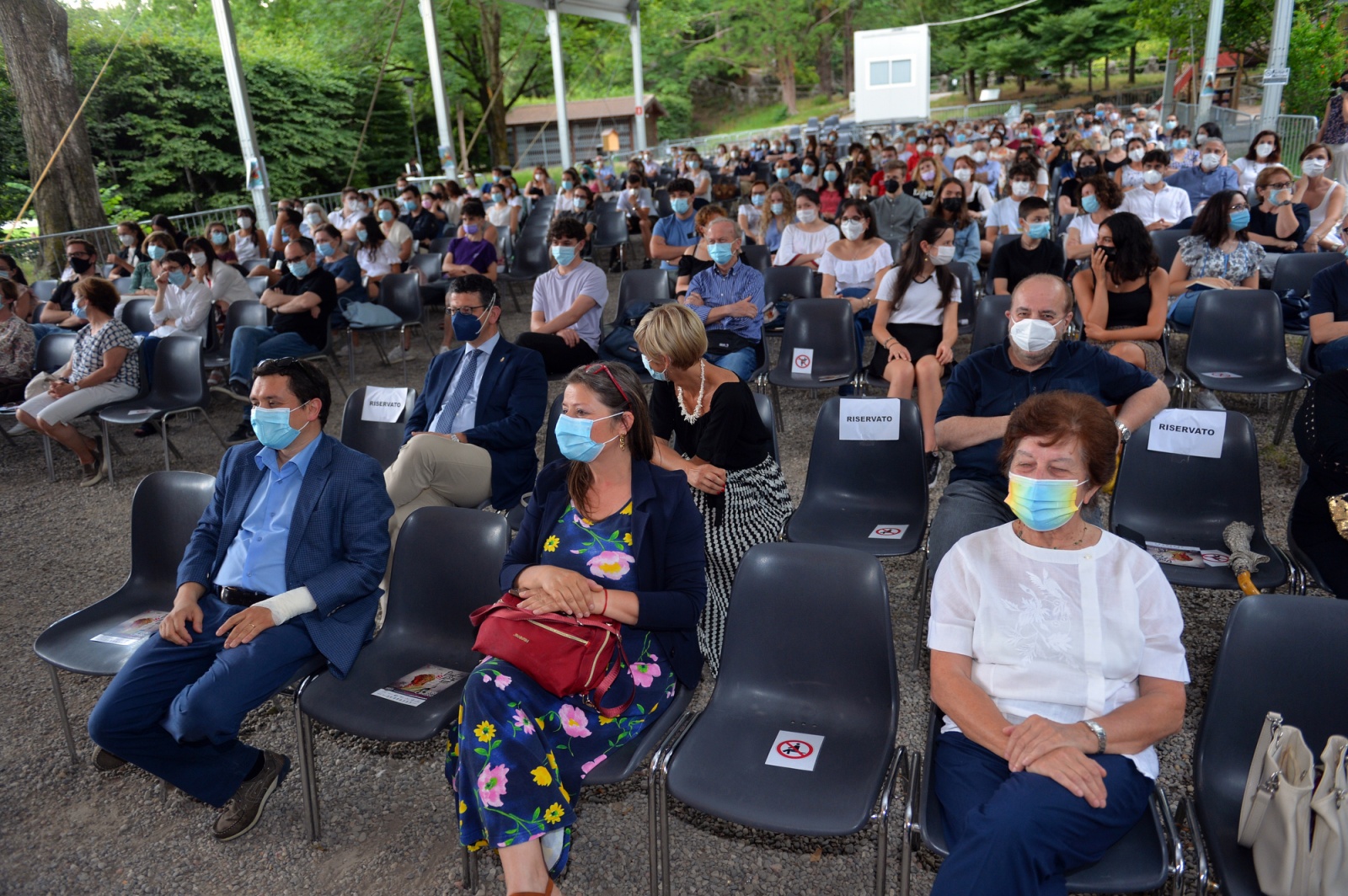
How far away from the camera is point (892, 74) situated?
30.6 metres

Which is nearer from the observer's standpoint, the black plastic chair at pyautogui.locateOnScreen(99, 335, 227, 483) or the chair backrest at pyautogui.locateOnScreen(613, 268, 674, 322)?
the black plastic chair at pyautogui.locateOnScreen(99, 335, 227, 483)

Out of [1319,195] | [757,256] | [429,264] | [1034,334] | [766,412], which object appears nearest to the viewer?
[1034,334]

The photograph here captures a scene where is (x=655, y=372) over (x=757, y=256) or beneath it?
beneath

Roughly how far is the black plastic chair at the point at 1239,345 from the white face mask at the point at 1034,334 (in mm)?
2099

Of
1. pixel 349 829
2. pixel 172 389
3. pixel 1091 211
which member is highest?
pixel 1091 211

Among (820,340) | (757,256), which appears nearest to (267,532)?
(820,340)

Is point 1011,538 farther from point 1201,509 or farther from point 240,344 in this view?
point 240,344

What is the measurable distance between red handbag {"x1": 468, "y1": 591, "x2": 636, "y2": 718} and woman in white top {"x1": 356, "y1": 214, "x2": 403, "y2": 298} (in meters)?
6.99

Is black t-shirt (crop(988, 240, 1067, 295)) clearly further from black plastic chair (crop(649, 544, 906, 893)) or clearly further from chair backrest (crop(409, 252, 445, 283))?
chair backrest (crop(409, 252, 445, 283))

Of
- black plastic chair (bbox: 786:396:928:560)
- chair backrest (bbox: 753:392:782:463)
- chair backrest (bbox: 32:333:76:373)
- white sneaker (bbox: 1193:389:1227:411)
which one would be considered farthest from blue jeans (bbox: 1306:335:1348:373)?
chair backrest (bbox: 32:333:76:373)

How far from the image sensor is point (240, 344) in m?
6.44

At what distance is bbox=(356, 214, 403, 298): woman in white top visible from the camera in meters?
8.59

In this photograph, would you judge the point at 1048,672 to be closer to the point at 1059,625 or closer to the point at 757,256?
the point at 1059,625

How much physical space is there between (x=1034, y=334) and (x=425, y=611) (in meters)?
2.29
